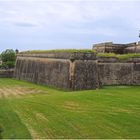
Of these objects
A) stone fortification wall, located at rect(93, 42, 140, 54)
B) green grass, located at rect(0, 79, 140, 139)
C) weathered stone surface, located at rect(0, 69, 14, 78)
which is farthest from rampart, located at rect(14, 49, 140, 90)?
weathered stone surface, located at rect(0, 69, 14, 78)

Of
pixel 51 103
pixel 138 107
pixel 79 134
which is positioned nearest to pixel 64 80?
pixel 51 103

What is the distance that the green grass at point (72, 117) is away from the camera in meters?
9.88

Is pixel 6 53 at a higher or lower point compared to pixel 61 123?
higher

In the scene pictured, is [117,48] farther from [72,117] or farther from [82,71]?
[72,117]

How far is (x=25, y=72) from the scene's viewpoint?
29.8 metres

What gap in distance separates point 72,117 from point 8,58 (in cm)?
2976

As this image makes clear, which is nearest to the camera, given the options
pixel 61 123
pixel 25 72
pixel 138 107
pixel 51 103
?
pixel 61 123

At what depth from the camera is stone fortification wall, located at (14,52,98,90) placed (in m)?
19.6

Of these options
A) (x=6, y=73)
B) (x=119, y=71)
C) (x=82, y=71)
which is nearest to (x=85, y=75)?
(x=82, y=71)

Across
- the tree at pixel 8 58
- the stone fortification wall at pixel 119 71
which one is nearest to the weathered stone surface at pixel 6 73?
the tree at pixel 8 58

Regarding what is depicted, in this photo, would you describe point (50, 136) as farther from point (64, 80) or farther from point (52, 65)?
point (52, 65)

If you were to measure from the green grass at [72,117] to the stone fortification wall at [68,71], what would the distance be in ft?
11.8

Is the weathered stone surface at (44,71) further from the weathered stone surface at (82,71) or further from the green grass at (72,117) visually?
the green grass at (72,117)

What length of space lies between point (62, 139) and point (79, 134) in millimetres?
739
